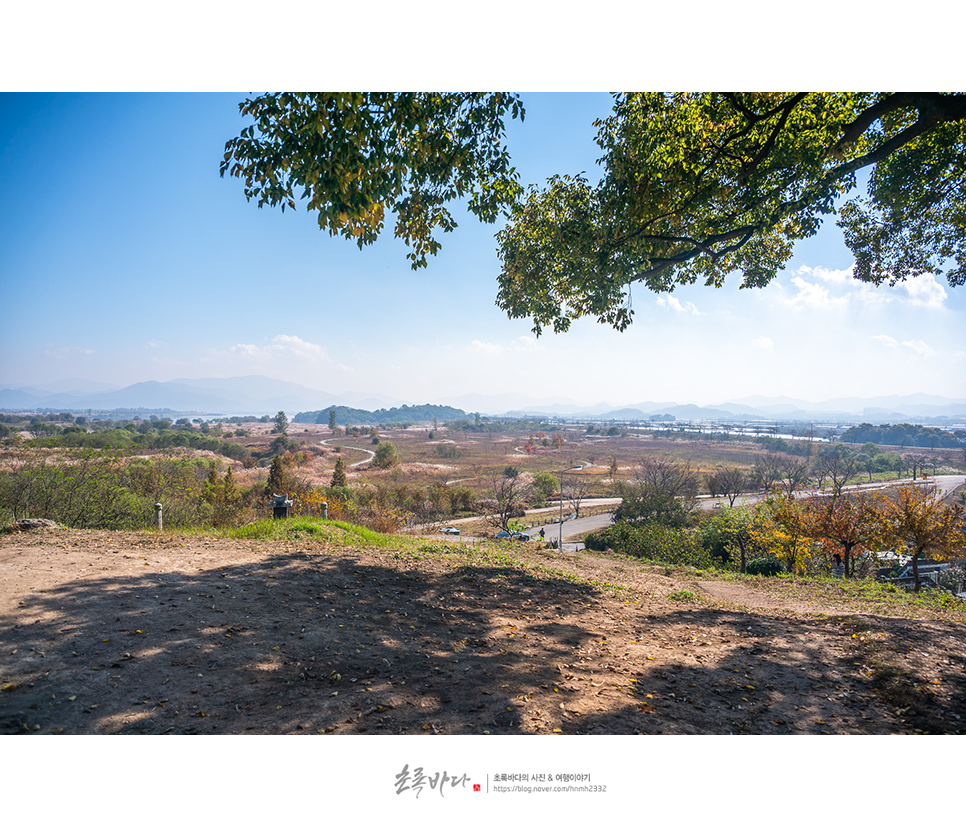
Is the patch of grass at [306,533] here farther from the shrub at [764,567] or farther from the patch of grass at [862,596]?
the shrub at [764,567]

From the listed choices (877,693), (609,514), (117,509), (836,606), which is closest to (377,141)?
(877,693)

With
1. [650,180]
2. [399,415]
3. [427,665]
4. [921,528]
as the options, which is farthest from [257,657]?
[399,415]

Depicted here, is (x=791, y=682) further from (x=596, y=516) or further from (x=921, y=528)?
(x=596, y=516)

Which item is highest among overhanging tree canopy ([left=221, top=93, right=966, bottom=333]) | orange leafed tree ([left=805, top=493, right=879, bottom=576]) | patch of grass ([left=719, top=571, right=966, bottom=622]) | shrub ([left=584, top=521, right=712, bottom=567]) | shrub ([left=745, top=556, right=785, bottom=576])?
overhanging tree canopy ([left=221, top=93, right=966, bottom=333])

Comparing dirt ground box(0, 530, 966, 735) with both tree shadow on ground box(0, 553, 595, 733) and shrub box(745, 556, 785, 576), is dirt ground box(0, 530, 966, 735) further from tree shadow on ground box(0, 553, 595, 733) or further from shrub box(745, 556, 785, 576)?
shrub box(745, 556, 785, 576)

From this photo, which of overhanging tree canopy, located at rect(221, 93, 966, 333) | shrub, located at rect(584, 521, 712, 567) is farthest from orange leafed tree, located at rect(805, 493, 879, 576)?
overhanging tree canopy, located at rect(221, 93, 966, 333)
